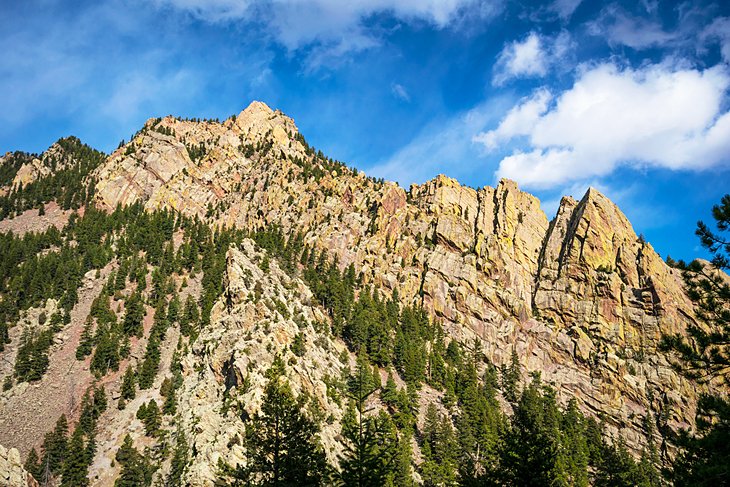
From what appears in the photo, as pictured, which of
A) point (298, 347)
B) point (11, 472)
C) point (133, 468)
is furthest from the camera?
point (298, 347)

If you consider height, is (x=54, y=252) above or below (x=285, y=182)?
below

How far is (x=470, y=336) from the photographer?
120438mm

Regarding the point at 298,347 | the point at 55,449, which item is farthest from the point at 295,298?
the point at 55,449

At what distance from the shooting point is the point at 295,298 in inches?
3745

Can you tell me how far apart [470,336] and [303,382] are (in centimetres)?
6659

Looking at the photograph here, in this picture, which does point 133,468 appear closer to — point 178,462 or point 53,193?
point 178,462

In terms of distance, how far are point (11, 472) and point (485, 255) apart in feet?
389

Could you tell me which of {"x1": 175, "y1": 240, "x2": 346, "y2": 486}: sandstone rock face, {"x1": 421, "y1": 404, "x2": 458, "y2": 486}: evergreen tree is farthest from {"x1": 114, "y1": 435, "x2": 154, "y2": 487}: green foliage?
{"x1": 421, "y1": 404, "x2": 458, "y2": 486}: evergreen tree

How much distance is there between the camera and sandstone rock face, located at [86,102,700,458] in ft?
384

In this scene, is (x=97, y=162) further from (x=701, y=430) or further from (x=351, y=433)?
(x=701, y=430)

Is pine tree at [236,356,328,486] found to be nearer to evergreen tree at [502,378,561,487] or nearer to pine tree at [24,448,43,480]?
evergreen tree at [502,378,561,487]

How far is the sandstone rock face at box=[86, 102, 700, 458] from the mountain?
0.59 metres

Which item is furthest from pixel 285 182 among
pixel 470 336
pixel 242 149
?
pixel 470 336

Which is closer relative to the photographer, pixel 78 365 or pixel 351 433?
pixel 351 433
